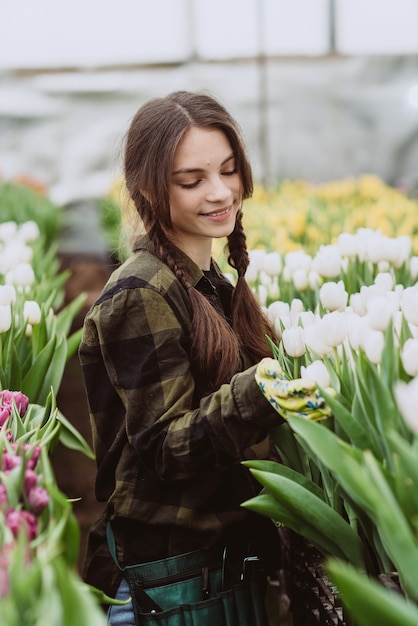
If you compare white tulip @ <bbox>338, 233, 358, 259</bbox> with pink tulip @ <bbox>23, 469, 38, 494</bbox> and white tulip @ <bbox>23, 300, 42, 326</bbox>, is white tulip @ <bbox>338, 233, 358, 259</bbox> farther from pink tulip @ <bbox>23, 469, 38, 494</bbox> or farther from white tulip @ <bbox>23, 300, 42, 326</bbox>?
pink tulip @ <bbox>23, 469, 38, 494</bbox>

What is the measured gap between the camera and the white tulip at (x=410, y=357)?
1.23 metres

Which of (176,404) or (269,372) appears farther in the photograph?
(176,404)

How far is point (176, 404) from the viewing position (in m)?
1.59

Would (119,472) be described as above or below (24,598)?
below

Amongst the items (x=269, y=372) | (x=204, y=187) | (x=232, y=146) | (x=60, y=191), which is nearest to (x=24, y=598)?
(x=269, y=372)

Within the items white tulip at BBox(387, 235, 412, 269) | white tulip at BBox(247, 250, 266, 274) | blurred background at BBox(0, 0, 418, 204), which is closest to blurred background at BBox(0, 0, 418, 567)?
blurred background at BBox(0, 0, 418, 204)

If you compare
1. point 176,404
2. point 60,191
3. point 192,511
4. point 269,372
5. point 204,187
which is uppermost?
point 204,187

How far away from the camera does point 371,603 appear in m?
0.89

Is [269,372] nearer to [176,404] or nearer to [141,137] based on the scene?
[176,404]

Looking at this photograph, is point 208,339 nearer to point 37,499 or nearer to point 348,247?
point 37,499

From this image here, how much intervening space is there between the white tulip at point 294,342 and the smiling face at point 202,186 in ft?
1.30

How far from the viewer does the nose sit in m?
1.79

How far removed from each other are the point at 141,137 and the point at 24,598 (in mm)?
→ 1138

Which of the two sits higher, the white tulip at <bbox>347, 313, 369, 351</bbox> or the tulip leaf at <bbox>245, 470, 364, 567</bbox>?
the white tulip at <bbox>347, 313, 369, 351</bbox>
